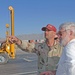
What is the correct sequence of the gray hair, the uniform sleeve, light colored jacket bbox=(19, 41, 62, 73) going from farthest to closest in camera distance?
light colored jacket bbox=(19, 41, 62, 73) < the gray hair < the uniform sleeve

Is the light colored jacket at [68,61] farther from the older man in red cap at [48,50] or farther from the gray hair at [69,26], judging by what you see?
the older man in red cap at [48,50]

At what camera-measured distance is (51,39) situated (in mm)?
4574

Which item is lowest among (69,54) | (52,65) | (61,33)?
(52,65)

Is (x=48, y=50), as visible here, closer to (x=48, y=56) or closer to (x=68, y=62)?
(x=48, y=56)

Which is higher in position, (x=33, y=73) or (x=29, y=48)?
(x=29, y=48)

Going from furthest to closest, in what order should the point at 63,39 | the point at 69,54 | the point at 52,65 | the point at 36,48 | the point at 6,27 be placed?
the point at 6,27 < the point at 36,48 < the point at 52,65 < the point at 63,39 < the point at 69,54

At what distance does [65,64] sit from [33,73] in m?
9.94

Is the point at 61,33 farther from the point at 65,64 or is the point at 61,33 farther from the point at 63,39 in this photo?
the point at 65,64

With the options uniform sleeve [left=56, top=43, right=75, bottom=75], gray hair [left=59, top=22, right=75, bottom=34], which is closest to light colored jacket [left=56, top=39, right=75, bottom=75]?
uniform sleeve [left=56, top=43, right=75, bottom=75]

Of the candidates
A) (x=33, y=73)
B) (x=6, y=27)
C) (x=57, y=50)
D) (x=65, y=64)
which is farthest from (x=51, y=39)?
(x=6, y=27)

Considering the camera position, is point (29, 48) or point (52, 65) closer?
point (52, 65)

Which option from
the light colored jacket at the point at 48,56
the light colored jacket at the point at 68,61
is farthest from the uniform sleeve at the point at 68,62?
the light colored jacket at the point at 48,56

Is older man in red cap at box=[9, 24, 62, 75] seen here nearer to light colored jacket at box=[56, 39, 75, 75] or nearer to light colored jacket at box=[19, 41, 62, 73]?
light colored jacket at box=[19, 41, 62, 73]

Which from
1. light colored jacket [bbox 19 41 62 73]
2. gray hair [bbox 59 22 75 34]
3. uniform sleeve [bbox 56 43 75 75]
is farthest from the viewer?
light colored jacket [bbox 19 41 62 73]
